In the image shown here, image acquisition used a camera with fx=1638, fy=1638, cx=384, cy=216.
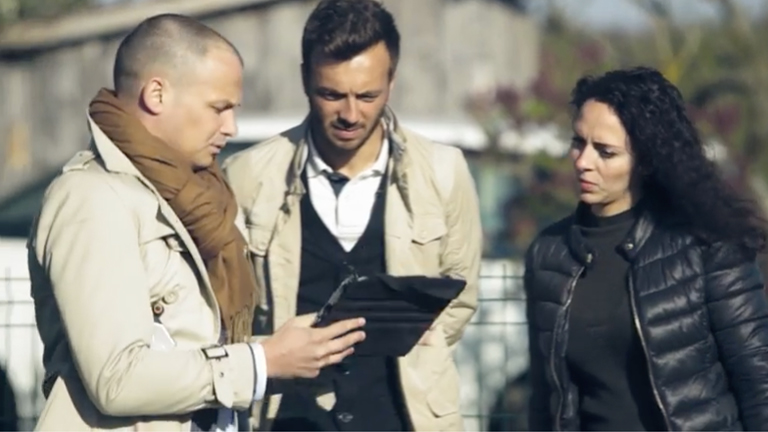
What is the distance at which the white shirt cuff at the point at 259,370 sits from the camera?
155 inches

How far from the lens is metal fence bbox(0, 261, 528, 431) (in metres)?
6.35

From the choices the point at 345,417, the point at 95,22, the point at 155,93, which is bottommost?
the point at 345,417

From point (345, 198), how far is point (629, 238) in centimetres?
94

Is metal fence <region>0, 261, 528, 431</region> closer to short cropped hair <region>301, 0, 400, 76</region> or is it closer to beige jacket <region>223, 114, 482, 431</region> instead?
beige jacket <region>223, 114, 482, 431</region>

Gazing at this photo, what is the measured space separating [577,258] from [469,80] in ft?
33.5

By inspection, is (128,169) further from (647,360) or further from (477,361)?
(477,361)

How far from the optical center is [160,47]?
13.2ft

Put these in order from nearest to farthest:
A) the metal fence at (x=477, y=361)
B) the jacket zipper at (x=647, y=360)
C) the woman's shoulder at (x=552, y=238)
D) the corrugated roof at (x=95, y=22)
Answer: the jacket zipper at (x=647, y=360) < the woman's shoulder at (x=552, y=238) < the metal fence at (x=477, y=361) < the corrugated roof at (x=95, y=22)

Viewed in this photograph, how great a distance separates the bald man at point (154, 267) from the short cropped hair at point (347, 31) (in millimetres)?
1069

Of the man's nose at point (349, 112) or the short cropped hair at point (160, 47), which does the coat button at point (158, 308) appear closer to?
the short cropped hair at point (160, 47)

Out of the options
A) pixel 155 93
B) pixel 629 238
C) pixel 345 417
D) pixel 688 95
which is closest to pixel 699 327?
pixel 629 238

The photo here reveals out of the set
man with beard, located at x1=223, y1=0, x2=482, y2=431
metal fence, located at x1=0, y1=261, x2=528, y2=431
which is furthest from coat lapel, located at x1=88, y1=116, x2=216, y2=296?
metal fence, located at x1=0, y1=261, x2=528, y2=431

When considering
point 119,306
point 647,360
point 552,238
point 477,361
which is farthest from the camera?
point 477,361

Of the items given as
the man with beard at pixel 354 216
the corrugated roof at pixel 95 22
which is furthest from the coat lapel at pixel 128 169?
the corrugated roof at pixel 95 22
